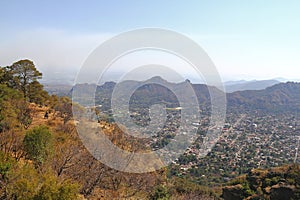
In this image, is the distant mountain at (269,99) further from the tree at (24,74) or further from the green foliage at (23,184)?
the green foliage at (23,184)

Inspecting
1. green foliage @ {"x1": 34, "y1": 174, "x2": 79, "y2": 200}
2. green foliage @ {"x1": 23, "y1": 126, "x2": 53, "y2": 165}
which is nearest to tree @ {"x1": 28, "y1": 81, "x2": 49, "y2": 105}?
green foliage @ {"x1": 23, "y1": 126, "x2": 53, "y2": 165}

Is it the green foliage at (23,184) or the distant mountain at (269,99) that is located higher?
the green foliage at (23,184)

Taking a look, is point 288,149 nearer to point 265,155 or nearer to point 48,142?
point 265,155

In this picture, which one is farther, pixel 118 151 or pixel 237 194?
pixel 237 194

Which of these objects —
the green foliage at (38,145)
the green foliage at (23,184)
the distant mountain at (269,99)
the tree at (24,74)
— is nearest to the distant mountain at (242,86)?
the distant mountain at (269,99)

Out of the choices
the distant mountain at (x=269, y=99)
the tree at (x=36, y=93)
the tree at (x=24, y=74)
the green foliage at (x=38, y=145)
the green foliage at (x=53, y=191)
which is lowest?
the distant mountain at (x=269, y=99)

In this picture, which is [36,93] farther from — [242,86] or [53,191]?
[242,86]

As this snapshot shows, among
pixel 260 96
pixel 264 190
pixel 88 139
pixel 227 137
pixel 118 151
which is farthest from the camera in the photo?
pixel 260 96

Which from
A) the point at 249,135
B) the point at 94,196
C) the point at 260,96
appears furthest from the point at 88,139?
the point at 260,96

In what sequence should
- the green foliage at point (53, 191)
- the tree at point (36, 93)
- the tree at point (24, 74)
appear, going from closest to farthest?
the green foliage at point (53, 191)
the tree at point (24, 74)
the tree at point (36, 93)
